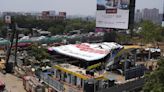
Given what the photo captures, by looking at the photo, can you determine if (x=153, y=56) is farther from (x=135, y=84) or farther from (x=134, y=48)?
(x=135, y=84)

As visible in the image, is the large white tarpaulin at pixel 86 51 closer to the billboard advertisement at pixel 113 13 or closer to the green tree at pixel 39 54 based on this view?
the green tree at pixel 39 54

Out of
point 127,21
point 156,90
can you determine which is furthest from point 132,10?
point 156,90

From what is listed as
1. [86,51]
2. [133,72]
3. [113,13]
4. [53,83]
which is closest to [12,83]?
[53,83]

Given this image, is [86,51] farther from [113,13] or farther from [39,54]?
[113,13]

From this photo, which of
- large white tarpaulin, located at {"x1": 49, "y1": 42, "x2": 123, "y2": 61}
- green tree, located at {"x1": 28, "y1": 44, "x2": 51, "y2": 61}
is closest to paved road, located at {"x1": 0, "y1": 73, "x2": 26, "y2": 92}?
green tree, located at {"x1": 28, "y1": 44, "x2": 51, "y2": 61}

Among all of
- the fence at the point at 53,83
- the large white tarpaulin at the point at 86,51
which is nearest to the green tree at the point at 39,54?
the large white tarpaulin at the point at 86,51
